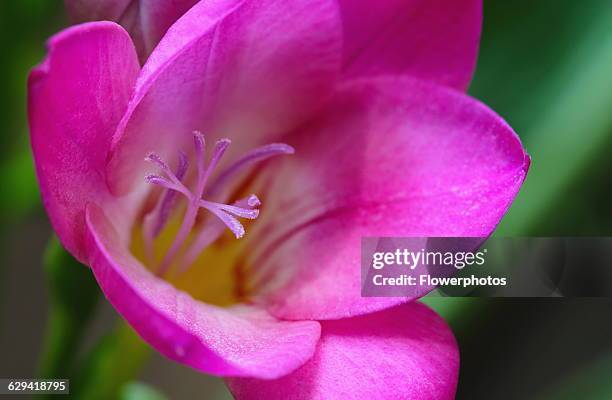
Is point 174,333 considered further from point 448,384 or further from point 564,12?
point 564,12

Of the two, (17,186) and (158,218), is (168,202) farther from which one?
(17,186)

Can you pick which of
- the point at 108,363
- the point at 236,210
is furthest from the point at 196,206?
the point at 108,363

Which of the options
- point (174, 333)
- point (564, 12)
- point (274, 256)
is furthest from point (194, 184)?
point (564, 12)

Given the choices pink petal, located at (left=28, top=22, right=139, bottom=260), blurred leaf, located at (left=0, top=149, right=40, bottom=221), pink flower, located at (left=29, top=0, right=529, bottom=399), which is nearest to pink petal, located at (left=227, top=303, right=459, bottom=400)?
pink flower, located at (left=29, top=0, right=529, bottom=399)

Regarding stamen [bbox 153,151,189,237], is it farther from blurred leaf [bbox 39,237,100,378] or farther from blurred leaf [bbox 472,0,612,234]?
blurred leaf [bbox 472,0,612,234]

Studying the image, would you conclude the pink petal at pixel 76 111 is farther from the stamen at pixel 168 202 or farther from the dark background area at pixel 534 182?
the dark background area at pixel 534 182

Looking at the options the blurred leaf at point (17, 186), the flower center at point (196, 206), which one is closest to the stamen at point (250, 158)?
the flower center at point (196, 206)
